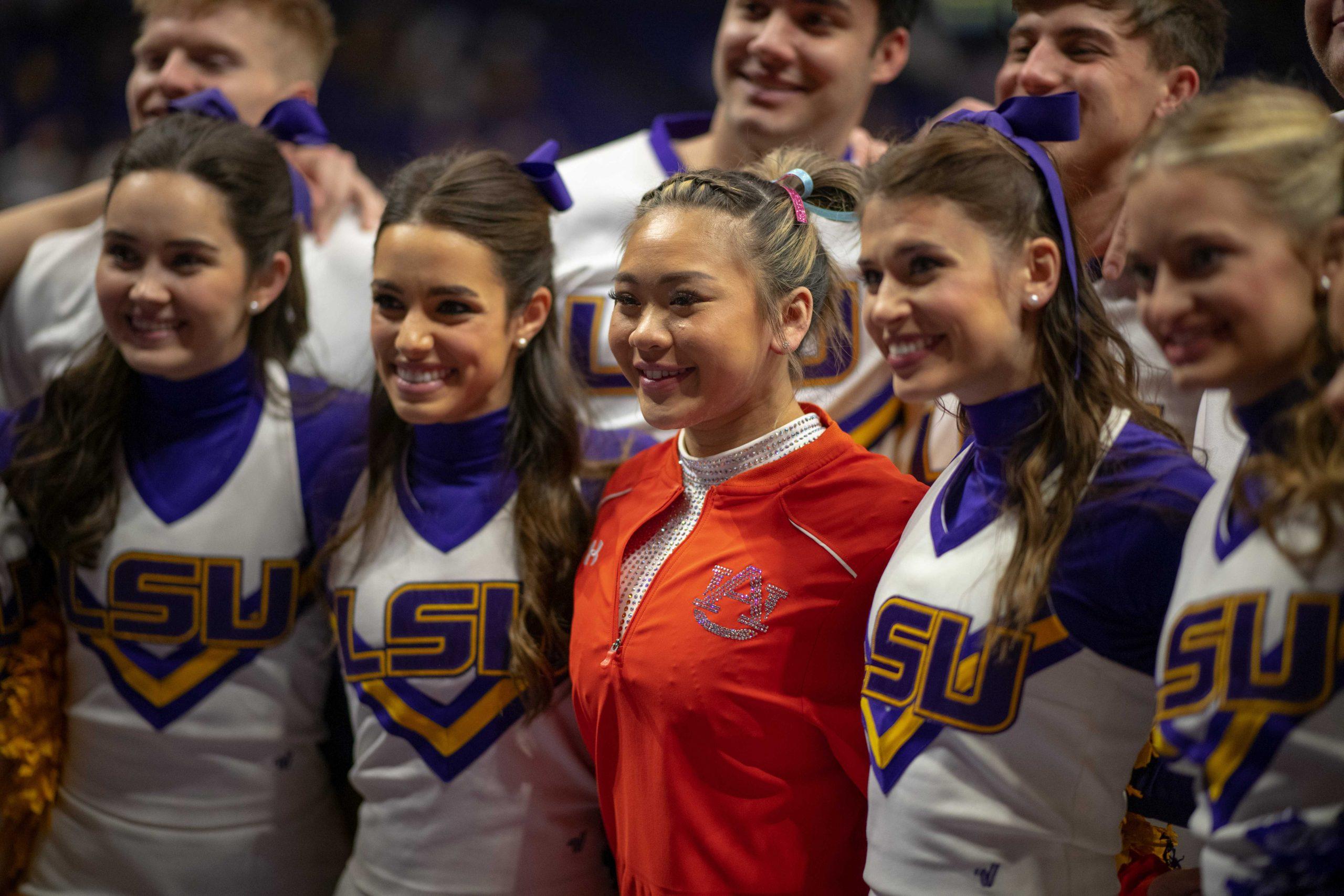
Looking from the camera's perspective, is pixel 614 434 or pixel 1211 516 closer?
pixel 1211 516

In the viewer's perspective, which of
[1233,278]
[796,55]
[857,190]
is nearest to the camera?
[1233,278]

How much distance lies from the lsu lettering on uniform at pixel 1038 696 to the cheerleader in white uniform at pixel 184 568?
1348 mm

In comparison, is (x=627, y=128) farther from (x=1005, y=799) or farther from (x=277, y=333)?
(x=1005, y=799)

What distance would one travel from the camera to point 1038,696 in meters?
1.58

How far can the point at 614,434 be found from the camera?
2.67 metres

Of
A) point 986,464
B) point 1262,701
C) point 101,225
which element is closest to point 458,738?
point 986,464

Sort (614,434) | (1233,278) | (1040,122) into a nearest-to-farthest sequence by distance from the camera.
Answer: (1233,278) → (1040,122) → (614,434)

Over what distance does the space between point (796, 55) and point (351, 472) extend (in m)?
1.48

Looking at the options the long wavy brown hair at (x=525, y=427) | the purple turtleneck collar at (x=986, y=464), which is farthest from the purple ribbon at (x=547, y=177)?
the purple turtleneck collar at (x=986, y=464)

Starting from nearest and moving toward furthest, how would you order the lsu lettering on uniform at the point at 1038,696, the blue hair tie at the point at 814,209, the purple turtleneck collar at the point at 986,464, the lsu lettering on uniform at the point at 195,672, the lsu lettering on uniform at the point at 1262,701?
the lsu lettering on uniform at the point at 1262,701
the lsu lettering on uniform at the point at 1038,696
the purple turtleneck collar at the point at 986,464
the blue hair tie at the point at 814,209
the lsu lettering on uniform at the point at 195,672

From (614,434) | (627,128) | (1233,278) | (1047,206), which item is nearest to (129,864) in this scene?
(614,434)

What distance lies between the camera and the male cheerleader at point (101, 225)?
3143mm

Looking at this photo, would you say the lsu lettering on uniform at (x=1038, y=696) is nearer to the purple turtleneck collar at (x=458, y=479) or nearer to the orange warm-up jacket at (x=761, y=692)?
the orange warm-up jacket at (x=761, y=692)

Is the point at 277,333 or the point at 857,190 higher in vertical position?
the point at 857,190
